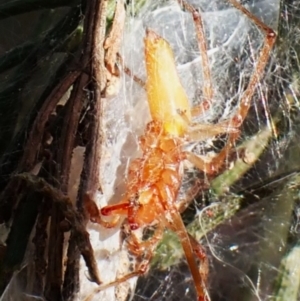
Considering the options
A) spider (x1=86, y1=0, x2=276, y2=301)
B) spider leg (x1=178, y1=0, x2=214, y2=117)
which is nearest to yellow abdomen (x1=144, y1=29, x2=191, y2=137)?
Answer: spider (x1=86, y1=0, x2=276, y2=301)

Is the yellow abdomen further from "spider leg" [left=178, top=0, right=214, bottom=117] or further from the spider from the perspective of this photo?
"spider leg" [left=178, top=0, right=214, bottom=117]

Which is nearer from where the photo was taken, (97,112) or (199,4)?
(97,112)

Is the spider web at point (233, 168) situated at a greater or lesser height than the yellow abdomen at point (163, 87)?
lesser

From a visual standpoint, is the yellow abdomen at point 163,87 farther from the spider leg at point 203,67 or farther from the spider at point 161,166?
the spider leg at point 203,67

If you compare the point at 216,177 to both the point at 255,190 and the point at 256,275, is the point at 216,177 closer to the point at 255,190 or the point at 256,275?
the point at 255,190

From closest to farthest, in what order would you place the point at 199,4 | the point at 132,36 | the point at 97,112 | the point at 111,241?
the point at 97,112
the point at 111,241
the point at 132,36
the point at 199,4

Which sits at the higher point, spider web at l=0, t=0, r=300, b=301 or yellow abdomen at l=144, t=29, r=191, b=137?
yellow abdomen at l=144, t=29, r=191, b=137

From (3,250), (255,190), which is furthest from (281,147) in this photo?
(3,250)

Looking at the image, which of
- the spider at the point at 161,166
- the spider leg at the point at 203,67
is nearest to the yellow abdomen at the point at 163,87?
the spider at the point at 161,166

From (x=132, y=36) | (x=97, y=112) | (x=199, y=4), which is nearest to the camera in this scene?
(x=97, y=112)
